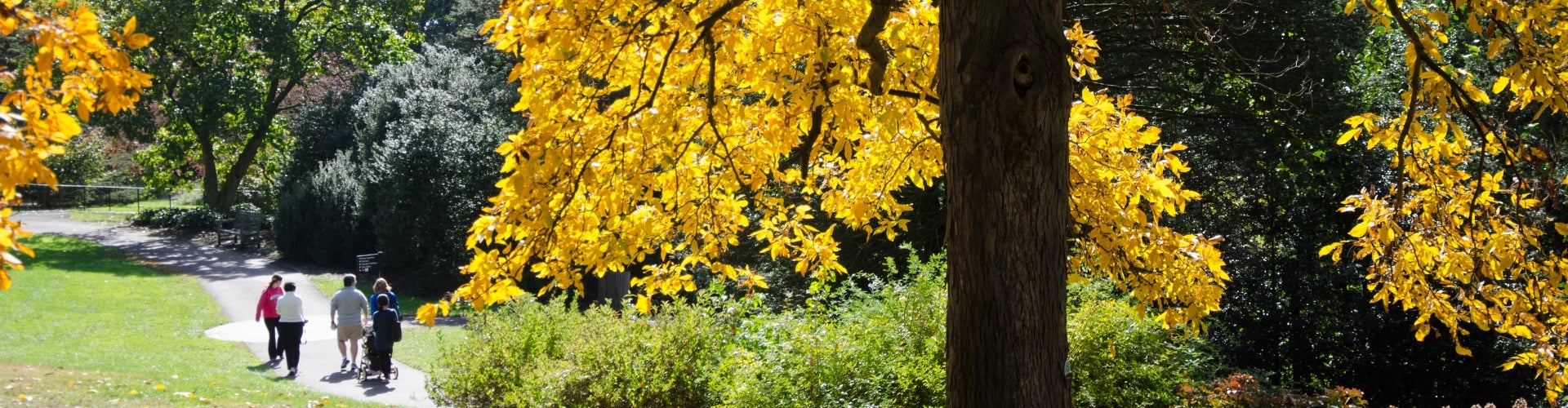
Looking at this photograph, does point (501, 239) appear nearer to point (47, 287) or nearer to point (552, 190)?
point (552, 190)

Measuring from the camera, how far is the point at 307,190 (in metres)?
28.1

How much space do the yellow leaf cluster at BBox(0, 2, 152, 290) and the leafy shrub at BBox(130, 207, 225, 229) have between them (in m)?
34.0

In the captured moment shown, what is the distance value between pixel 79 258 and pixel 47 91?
29.4 m

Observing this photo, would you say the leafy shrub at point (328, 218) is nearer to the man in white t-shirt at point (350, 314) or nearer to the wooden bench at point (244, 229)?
the wooden bench at point (244, 229)

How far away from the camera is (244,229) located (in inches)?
1205

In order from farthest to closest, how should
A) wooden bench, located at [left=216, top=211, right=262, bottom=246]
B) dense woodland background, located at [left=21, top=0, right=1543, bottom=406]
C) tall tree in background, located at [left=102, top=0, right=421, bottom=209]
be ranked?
wooden bench, located at [left=216, top=211, right=262, bottom=246]
tall tree in background, located at [left=102, top=0, right=421, bottom=209]
dense woodland background, located at [left=21, top=0, right=1543, bottom=406]

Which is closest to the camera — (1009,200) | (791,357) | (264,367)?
(1009,200)

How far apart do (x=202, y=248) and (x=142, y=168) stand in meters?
15.9

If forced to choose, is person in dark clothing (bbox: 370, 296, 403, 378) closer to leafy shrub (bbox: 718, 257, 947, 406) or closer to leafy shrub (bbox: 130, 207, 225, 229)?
leafy shrub (bbox: 718, 257, 947, 406)

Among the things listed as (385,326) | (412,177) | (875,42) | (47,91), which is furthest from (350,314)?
(412,177)

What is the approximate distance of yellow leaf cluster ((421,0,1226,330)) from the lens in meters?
4.11

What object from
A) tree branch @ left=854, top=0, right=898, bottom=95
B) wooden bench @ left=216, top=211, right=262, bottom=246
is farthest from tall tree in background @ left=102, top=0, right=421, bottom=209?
tree branch @ left=854, top=0, right=898, bottom=95

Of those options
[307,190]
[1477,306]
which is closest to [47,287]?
[307,190]

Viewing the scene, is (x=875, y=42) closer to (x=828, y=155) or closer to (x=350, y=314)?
(x=828, y=155)
